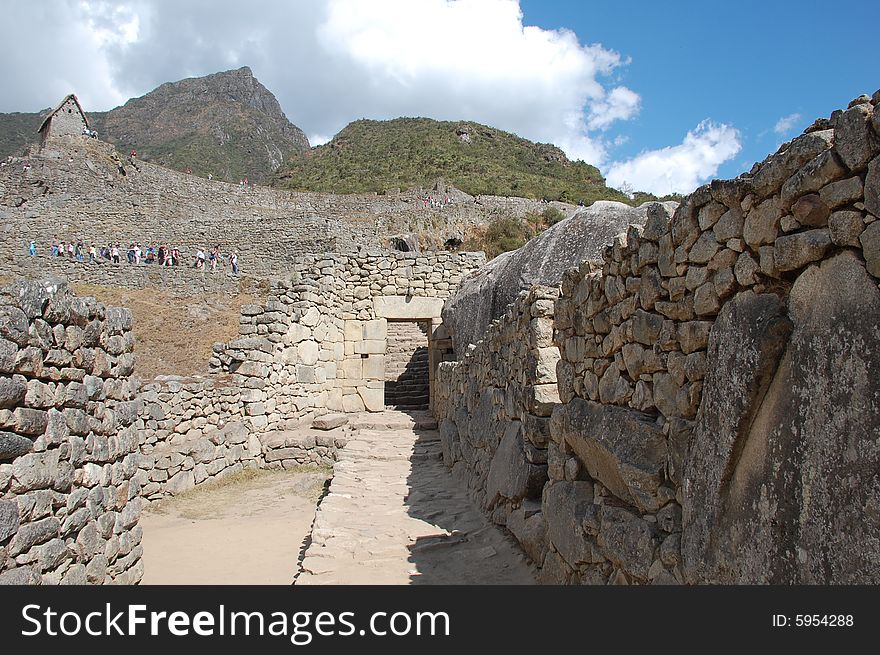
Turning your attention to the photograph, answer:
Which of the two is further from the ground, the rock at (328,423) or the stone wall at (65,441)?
the stone wall at (65,441)

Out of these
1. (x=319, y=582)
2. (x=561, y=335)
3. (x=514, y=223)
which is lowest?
(x=319, y=582)

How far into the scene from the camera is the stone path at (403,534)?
4.48 m

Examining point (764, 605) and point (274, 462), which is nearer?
point (764, 605)

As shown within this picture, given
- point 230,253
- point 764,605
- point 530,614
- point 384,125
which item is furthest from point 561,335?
point 384,125

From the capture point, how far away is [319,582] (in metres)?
4.42

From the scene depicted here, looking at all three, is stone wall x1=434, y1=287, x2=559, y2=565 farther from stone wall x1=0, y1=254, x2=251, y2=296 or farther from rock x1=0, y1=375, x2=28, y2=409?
stone wall x1=0, y1=254, x2=251, y2=296

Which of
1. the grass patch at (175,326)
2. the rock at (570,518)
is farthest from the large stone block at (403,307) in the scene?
the rock at (570,518)

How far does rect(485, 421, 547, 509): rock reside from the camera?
14.9 ft

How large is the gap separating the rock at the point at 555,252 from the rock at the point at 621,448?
→ 6.22 feet

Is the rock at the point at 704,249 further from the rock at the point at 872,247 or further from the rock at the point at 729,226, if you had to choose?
the rock at the point at 872,247

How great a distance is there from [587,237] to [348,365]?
7601 mm

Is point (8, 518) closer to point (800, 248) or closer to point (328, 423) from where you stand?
point (800, 248)

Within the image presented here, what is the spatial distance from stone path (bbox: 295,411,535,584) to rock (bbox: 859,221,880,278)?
3.20 meters

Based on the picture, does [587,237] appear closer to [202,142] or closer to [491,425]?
[491,425]
